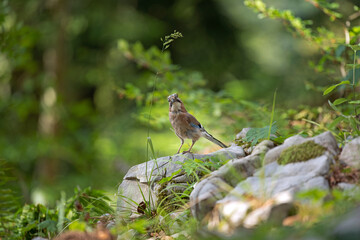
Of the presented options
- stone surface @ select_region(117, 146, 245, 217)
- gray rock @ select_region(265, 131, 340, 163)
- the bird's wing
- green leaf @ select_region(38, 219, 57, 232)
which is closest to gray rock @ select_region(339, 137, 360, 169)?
gray rock @ select_region(265, 131, 340, 163)

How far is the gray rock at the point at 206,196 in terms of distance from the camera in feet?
7.01

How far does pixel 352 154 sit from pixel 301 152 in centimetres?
24

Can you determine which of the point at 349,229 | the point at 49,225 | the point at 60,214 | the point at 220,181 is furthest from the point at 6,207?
the point at 349,229

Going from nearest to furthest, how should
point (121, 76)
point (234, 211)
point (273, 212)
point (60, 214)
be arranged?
point (273, 212) → point (234, 211) → point (60, 214) → point (121, 76)

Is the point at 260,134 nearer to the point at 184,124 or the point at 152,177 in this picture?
the point at 152,177

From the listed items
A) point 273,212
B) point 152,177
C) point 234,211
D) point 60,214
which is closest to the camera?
point 273,212

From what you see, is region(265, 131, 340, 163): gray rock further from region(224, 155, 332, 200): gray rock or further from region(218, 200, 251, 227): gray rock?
region(218, 200, 251, 227): gray rock

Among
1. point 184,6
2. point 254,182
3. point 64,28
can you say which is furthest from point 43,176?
point 254,182

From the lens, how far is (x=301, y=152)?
2.24m

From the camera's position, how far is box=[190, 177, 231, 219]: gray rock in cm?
214

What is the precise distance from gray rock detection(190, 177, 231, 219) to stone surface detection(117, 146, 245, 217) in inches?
18.6

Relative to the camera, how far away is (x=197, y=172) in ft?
9.09

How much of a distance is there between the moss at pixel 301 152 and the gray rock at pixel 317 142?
23 mm

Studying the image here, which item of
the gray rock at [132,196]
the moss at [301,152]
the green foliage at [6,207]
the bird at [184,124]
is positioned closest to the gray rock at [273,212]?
the moss at [301,152]
